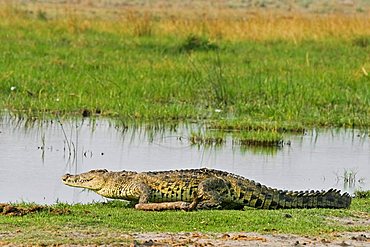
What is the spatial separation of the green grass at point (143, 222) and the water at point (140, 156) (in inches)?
55.6

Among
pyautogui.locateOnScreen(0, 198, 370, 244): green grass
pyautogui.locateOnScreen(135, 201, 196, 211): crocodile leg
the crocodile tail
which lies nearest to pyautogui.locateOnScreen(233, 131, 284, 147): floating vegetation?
the crocodile tail

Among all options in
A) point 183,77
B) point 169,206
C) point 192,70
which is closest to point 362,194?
point 169,206

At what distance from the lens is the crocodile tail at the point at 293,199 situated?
845cm

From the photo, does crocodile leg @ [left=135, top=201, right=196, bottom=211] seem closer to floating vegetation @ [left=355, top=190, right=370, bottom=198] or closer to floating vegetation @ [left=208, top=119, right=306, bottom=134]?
floating vegetation @ [left=355, top=190, right=370, bottom=198]

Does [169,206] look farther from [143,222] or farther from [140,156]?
[140,156]

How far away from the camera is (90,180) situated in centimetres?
889

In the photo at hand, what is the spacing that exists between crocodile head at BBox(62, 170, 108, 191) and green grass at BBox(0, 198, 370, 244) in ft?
1.68

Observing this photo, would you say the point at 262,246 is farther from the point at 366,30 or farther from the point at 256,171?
the point at 366,30

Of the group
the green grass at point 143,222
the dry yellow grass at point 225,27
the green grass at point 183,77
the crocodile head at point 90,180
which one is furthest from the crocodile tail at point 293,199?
the dry yellow grass at point 225,27

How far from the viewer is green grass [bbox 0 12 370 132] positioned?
47.5 ft

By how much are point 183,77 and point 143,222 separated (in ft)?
31.8

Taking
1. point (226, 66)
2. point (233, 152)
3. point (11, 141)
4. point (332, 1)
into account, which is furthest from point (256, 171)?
point (332, 1)

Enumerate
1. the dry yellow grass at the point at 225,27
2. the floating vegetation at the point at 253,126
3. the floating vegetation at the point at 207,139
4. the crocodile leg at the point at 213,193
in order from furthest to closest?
1. the dry yellow grass at the point at 225,27
2. the floating vegetation at the point at 253,126
3. the floating vegetation at the point at 207,139
4. the crocodile leg at the point at 213,193

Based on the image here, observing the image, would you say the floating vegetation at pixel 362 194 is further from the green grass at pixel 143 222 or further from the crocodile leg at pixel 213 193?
the crocodile leg at pixel 213 193
